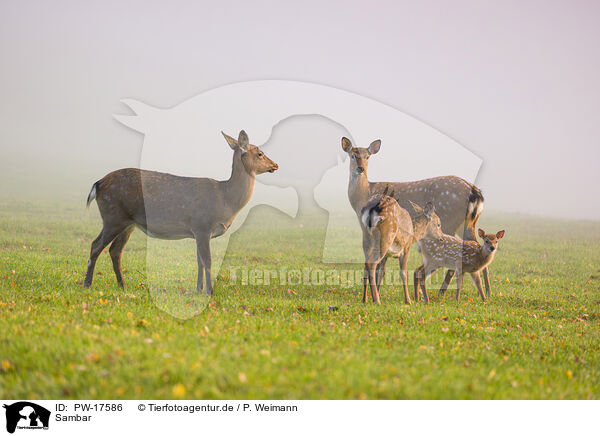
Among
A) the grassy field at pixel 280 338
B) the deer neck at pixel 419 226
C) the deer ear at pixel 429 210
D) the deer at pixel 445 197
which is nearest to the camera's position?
the grassy field at pixel 280 338

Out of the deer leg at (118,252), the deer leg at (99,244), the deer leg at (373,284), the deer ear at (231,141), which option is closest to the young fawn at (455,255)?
the deer leg at (373,284)

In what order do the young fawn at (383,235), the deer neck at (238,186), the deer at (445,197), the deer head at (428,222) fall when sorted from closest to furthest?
the young fawn at (383,235)
the deer neck at (238,186)
the deer head at (428,222)
the deer at (445,197)

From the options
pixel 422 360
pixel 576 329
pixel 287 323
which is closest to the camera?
pixel 422 360

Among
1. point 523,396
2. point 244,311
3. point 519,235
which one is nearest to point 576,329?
point 523,396

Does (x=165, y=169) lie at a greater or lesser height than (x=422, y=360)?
greater

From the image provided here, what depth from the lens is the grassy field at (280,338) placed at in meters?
4.71

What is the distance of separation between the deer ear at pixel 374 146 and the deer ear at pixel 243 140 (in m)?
2.84

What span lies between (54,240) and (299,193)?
9569 mm

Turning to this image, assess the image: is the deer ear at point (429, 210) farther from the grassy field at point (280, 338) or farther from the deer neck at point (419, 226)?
the grassy field at point (280, 338)

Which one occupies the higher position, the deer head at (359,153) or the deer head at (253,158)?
the deer head at (359,153)

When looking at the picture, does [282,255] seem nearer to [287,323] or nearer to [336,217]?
[287,323]

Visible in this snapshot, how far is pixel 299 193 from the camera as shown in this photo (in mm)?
13344

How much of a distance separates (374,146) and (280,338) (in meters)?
5.54
